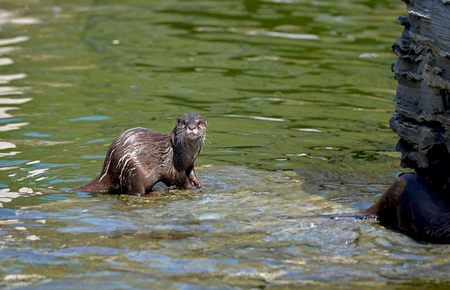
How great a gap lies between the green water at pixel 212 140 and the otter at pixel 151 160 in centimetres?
15

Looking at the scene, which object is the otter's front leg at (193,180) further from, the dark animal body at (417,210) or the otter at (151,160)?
the dark animal body at (417,210)

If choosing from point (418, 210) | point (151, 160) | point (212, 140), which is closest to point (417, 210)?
point (418, 210)

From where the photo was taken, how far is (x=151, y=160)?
7.74 metres

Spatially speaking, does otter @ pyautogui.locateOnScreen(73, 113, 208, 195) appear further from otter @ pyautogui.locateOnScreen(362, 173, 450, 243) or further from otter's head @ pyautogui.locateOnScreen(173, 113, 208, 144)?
otter @ pyautogui.locateOnScreen(362, 173, 450, 243)

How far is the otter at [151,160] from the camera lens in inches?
301

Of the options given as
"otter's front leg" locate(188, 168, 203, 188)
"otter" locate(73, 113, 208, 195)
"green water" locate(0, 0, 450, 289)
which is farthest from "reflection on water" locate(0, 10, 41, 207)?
"otter's front leg" locate(188, 168, 203, 188)

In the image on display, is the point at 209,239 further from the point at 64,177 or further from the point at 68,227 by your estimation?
the point at 64,177

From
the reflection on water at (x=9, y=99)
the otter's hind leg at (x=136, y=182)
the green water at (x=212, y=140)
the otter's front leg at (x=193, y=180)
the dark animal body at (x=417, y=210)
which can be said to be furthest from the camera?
the otter's front leg at (x=193, y=180)

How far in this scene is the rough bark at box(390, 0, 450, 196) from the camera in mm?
6598

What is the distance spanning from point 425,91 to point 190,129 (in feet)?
5.90

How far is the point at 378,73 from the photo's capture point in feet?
41.5

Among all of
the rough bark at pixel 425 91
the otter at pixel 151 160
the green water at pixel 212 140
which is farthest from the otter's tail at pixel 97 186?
the rough bark at pixel 425 91

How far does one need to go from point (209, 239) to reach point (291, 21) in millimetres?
10266

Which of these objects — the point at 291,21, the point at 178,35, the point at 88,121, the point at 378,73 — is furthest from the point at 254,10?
the point at 88,121
